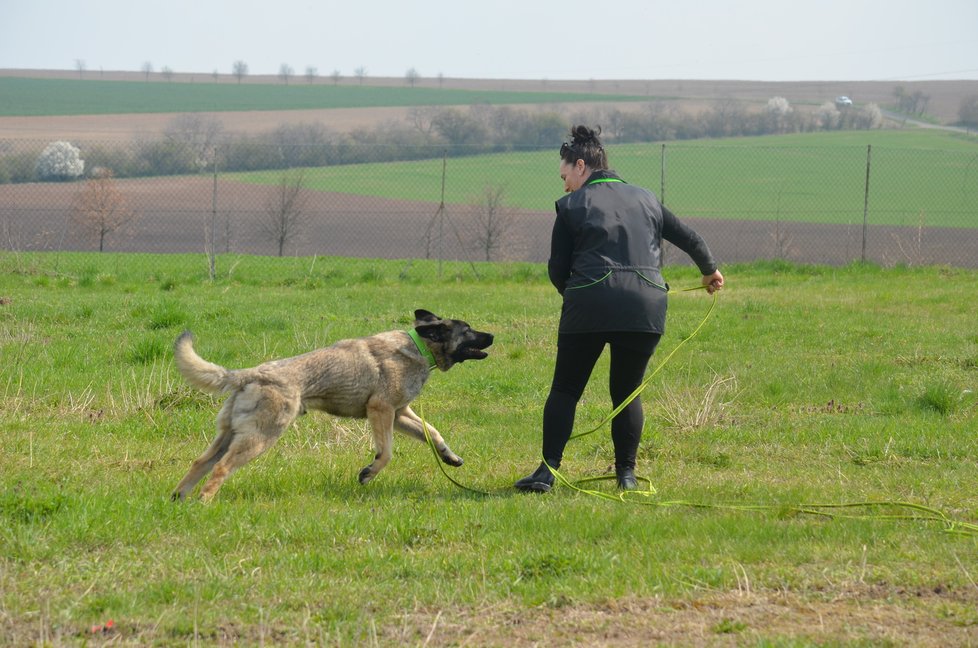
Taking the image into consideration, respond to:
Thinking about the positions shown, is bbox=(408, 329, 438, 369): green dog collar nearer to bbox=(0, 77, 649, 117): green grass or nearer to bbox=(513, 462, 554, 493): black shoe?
bbox=(513, 462, 554, 493): black shoe

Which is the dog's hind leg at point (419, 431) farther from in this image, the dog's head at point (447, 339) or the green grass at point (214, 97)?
the green grass at point (214, 97)

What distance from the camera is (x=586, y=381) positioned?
21.6ft

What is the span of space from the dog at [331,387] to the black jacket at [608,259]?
47.8 inches

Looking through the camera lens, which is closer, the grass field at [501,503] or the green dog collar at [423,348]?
the grass field at [501,503]

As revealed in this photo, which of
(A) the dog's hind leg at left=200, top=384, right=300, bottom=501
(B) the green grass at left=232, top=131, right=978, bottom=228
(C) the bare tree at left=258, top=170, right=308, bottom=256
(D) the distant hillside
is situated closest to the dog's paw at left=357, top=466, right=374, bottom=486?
(A) the dog's hind leg at left=200, top=384, right=300, bottom=501

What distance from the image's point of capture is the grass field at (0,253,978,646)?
4.25 meters

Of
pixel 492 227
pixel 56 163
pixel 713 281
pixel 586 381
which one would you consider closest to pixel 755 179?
pixel 492 227

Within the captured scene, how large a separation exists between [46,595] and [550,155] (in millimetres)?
41217

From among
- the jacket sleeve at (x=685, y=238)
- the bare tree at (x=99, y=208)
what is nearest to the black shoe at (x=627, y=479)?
the jacket sleeve at (x=685, y=238)

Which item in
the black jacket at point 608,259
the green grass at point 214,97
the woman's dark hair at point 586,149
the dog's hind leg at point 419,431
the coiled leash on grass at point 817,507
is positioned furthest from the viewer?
the green grass at point 214,97

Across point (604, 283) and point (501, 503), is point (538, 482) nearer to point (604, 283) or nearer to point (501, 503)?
point (501, 503)

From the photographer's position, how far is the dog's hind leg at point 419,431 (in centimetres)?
716

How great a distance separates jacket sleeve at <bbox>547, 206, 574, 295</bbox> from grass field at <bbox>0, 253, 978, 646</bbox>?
4.49 ft

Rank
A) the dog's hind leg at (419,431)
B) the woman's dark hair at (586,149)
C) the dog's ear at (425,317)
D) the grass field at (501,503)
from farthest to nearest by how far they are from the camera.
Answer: the dog's ear at (425,317) → the dog's hind leg at (419,431) → the woman's dark hair at (586,149) → the grass field at (501,503)
